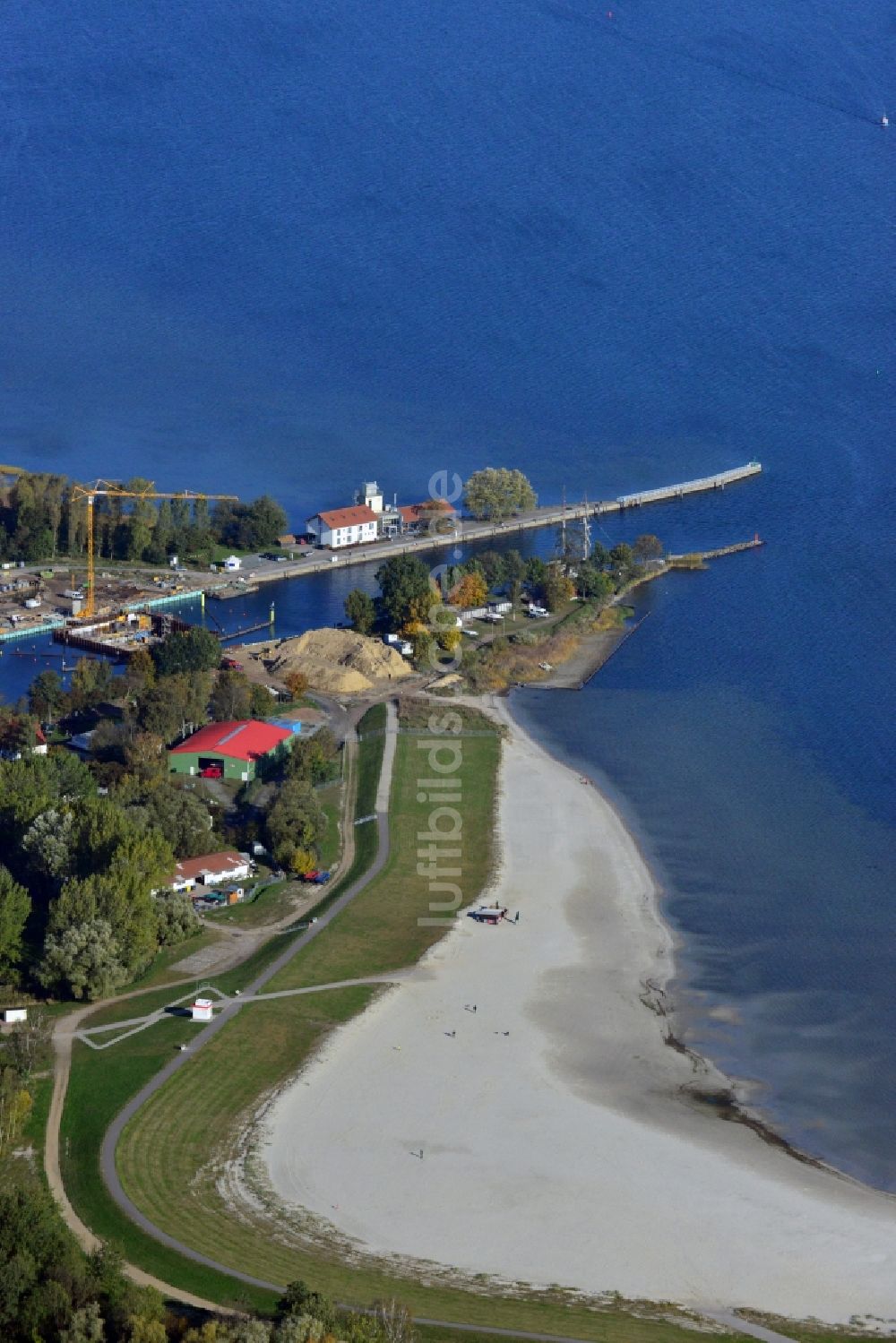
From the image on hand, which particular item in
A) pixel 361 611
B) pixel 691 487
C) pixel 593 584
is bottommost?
pixel 361 611

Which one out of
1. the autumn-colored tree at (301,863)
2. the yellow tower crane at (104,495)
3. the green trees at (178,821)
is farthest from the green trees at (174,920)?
the yellow tower crane at (104,495)

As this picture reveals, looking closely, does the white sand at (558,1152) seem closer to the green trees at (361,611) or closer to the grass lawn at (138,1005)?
the grass lawn at (138,1005)

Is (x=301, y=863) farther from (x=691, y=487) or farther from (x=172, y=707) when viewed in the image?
(x=691, y=487)

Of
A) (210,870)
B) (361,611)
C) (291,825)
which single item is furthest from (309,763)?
(361,611)

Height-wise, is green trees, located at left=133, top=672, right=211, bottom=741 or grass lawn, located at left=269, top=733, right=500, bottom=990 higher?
green trees, located at left=133, top=672, right=211, bottom=741

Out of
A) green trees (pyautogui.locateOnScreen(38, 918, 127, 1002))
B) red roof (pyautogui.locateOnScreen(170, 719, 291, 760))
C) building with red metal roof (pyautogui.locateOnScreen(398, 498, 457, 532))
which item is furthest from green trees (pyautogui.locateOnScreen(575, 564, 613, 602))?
green trees (pyautogui.locateOnScreen(38, 918, 127, 1002))

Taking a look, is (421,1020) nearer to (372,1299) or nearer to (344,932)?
(344,932)

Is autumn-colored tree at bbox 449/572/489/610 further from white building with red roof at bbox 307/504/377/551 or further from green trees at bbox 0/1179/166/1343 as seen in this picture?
green trees at bbox 0/1179/166/1343

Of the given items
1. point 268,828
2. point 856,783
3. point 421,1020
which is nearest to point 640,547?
point 856,783
